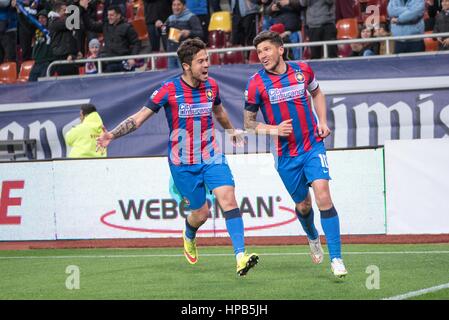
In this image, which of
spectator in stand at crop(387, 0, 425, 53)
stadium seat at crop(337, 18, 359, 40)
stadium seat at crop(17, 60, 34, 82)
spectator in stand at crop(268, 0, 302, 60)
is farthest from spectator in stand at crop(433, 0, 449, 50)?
stadium seat at crop(17, 60, 34, 82)

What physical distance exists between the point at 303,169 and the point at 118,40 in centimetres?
1047

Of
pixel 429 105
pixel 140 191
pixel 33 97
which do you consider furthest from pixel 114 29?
pixel 429 105

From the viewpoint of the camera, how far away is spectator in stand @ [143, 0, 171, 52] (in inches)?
792

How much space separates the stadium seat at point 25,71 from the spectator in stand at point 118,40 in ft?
8.18

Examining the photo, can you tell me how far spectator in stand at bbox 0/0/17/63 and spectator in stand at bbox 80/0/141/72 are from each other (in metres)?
2.89

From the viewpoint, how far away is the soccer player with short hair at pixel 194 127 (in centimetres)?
1024

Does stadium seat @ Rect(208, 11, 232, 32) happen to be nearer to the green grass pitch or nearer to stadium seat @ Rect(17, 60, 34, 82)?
stadium seat @ Rect(17, 60, 34, 82)

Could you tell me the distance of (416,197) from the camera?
47.6 feet

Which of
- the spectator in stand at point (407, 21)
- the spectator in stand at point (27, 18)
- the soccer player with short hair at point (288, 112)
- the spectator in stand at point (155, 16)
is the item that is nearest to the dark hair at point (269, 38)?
the soccer player with short hair at point (288, 112)

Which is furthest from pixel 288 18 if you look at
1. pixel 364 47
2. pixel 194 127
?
pixel 194 127

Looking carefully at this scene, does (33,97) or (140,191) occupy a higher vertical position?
(33,97)

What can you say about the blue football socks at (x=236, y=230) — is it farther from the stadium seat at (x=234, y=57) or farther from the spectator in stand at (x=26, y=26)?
the spectator in stand at (x=26, y=26)

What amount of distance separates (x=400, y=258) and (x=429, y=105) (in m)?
5.63

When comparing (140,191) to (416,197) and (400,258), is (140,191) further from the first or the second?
(400,258)
